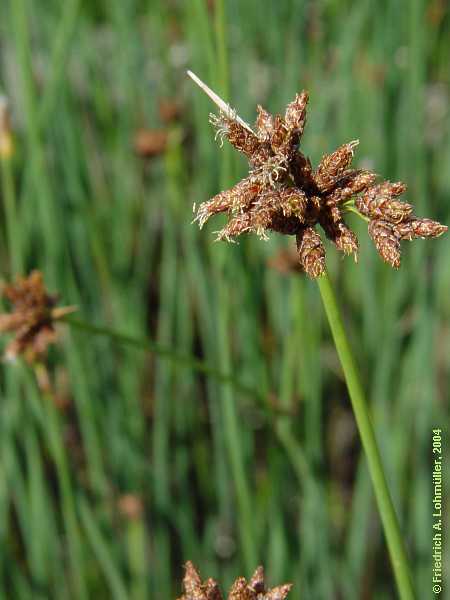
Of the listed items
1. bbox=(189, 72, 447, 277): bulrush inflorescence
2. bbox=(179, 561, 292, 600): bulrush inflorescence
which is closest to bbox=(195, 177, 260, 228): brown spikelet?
bbox=(189, 72, 447, 277): bulrush inflorescence

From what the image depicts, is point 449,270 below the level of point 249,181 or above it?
above

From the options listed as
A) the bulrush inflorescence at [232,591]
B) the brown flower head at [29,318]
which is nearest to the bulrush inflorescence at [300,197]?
the bulrush inflorescence at [232,591]

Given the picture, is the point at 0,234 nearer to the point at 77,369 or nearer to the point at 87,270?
the point at 87,270

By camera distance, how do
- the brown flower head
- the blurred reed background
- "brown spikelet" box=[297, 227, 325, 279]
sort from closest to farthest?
1. "brown spikelet" box=[297, 227, 325, 279]
2. the brown flower head
3. the blurred reed background

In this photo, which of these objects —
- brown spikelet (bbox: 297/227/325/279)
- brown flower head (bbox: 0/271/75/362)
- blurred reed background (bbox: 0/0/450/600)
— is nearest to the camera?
brown spikelet (bbox: 297/227/325/279)

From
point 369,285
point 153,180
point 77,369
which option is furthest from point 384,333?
point 153,180

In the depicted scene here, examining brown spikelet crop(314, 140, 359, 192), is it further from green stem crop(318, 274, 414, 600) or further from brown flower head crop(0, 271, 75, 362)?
brown flower head crop(0, 271, 75, 362)

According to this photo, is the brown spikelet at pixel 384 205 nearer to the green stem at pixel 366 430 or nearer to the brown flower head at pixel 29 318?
the green stem at pixel 366 430
